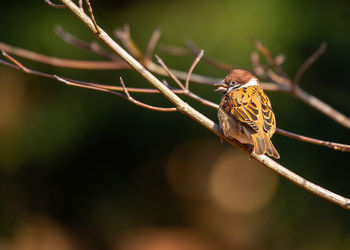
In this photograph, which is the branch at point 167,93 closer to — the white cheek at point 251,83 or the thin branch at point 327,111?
the thin branch at point 327,111

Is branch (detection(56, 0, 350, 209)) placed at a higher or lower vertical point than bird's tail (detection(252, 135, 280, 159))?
lower

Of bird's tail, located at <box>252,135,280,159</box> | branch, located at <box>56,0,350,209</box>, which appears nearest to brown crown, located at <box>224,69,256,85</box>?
bird's tail, located at <box>252,135,280,159</box>

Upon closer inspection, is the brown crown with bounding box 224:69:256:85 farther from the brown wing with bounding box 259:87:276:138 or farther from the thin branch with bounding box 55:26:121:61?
the thin branch with bounding box 55:26:121:61

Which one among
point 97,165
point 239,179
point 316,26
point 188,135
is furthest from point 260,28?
point 239,179

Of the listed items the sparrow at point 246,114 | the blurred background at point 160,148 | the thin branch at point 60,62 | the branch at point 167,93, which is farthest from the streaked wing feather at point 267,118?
the blurred background at point 160,148

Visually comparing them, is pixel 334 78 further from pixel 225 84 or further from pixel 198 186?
pixel 198 186

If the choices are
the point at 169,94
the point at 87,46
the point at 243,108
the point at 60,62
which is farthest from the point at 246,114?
the point at 60,62

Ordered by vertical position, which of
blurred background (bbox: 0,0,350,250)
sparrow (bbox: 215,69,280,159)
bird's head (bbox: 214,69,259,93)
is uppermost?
blurred background (bbox: 0,0,350,250)
